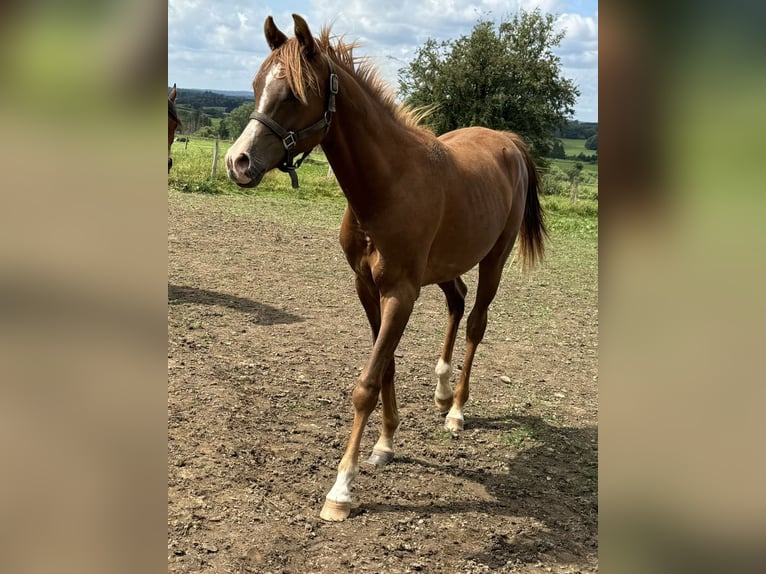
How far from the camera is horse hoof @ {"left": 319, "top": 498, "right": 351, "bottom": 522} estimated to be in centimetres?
308

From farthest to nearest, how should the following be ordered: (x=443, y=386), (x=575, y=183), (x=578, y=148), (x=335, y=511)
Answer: (x=575, y=183), (x=578, y=148), (x=443, y=386), (x=335, y=511)

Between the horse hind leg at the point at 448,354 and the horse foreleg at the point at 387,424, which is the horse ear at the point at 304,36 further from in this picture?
the horse hind leg at the point at 448,354

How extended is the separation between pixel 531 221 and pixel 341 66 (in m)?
2.76

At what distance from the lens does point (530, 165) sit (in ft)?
16.6

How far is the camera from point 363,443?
395 centimetres

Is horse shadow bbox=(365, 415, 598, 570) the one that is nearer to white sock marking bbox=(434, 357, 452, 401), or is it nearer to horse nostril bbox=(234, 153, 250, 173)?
white sock marking bbox=(434, 357, 452, 401)

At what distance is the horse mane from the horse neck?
0.24 ft

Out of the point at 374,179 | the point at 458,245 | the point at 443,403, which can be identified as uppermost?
the point at 374,179

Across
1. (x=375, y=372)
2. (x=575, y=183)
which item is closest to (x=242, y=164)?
(x=375, y=372)
